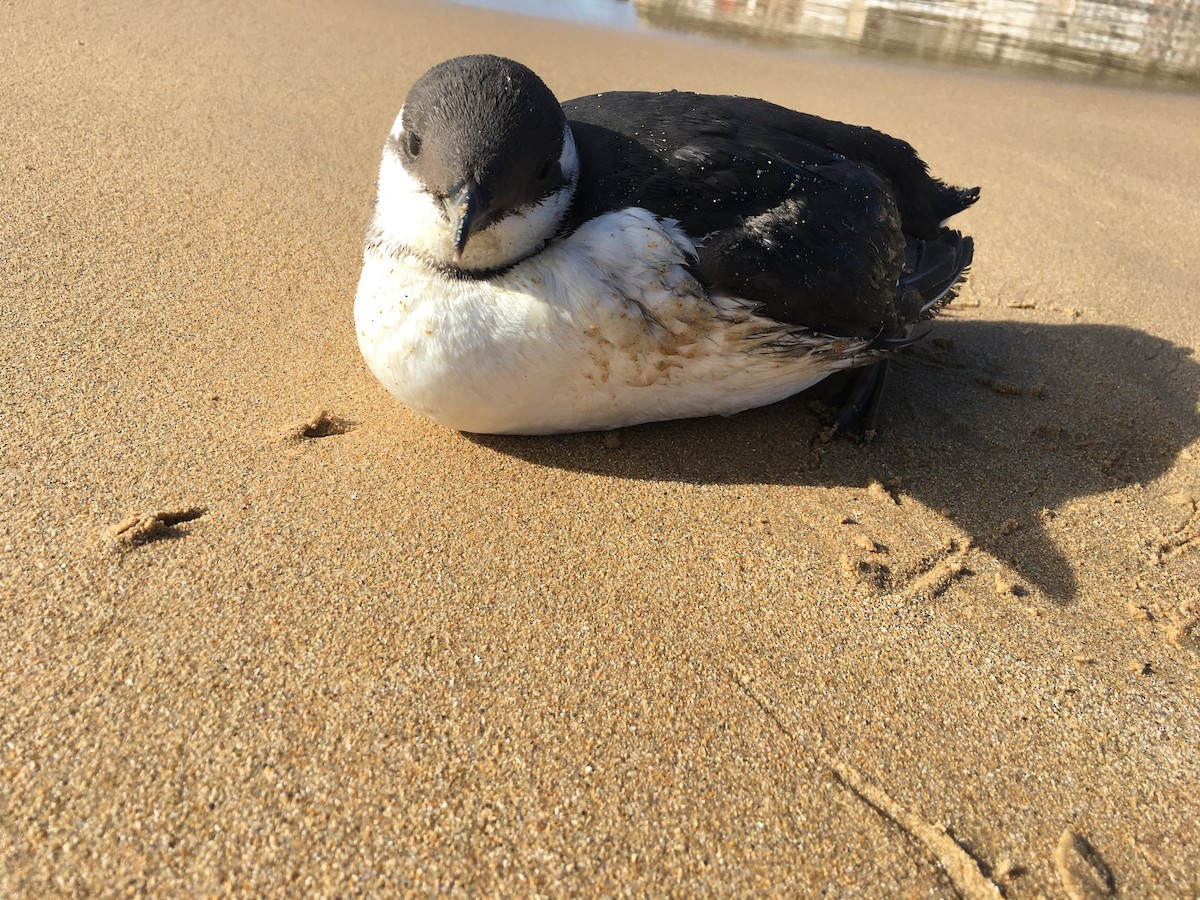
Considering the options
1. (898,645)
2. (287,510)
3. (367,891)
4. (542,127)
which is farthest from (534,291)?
(367,891)

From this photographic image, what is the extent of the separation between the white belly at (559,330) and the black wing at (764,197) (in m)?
0.09

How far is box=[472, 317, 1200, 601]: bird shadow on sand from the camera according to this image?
9.35 ft

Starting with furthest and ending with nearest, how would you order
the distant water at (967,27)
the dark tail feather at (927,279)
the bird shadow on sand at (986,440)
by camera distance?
the distant water at (967,27), the dark tail feather at (927,279), the bird shadow on sand at (986,440)

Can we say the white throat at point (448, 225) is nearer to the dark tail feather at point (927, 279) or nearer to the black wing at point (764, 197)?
the black wing at point (764, 197)

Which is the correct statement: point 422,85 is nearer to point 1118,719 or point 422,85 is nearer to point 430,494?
point 430,494

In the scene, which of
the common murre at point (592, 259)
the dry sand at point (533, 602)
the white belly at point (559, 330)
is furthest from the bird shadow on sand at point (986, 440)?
the white belly at point (559, 330)

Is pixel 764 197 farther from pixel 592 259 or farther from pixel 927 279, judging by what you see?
pixel 927 279

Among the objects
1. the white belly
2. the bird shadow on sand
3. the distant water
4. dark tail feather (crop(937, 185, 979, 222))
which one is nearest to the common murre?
the white belly

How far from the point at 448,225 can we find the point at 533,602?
3.72 feet

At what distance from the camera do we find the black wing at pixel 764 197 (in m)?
2.58

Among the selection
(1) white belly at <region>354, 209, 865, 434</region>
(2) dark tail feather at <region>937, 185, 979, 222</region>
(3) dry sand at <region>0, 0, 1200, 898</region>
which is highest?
(2) dark tail feather at <region>937, 185, 979, 222</region>

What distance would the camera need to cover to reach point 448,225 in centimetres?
242

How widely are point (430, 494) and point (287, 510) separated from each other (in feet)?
1.40

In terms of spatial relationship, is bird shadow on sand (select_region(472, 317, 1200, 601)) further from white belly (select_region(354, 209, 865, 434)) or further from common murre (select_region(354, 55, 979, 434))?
white belly (select_region(354, 209, 865, 434))
